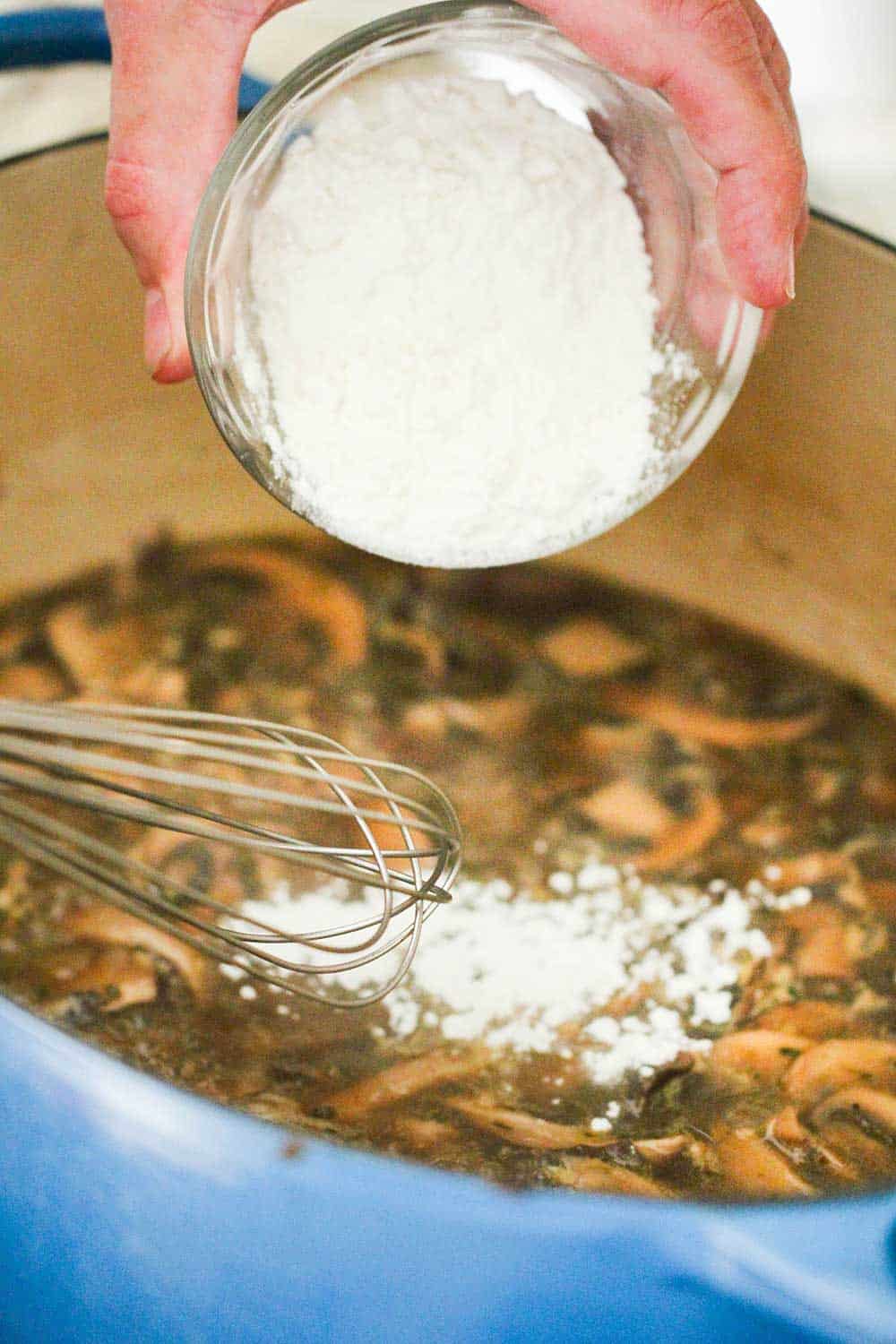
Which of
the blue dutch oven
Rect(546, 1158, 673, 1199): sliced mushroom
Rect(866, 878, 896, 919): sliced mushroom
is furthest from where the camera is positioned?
Rect(866, 878, 896, 919): sliced mushroom

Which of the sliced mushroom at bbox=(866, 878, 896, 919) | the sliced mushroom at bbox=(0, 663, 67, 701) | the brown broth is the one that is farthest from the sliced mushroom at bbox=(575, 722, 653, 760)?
the sliced mushroom at bbox=(0, 663, 67, 701)

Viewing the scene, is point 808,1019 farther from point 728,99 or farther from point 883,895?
point 728,99

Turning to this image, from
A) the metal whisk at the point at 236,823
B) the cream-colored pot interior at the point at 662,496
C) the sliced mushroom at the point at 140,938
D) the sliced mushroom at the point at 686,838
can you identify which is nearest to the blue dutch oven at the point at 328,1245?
the metal whisk at the point at 236,823

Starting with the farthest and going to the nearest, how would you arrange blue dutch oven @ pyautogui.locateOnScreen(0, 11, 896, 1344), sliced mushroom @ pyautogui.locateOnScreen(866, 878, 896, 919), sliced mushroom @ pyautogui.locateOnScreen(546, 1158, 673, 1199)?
sliced mushroom @ pyautogui.locateOnScreen(866, 878, 896, 919), sliced mushroom @ pyautogui.locateOnScreen(546, 1158, 673, 1199), blue dutch oven @ pyautogui.locateOnScreen(0, 11, 896, 1344)

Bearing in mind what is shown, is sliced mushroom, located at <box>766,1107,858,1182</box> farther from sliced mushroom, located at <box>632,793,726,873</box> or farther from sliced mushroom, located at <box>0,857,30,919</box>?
sliced mushroom, located at <box>0,857,30,919</box>

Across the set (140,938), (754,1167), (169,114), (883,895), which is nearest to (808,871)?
(883,895)

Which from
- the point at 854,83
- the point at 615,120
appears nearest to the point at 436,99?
the point at 615,120

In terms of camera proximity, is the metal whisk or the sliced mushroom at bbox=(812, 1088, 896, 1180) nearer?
the metal whisk
